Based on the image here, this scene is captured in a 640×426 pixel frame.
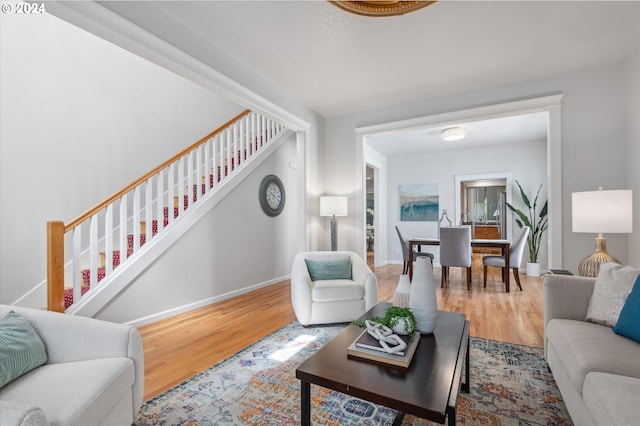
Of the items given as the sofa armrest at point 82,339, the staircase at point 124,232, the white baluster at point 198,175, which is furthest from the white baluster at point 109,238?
the sofa armrest at point 82,339

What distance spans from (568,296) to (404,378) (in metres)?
1.45

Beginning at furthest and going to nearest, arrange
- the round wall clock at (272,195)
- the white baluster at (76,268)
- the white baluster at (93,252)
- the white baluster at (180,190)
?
the round wall clock at (272,195) → the white baluster at (180,190) → the white baluster at (93,252) → the white baluster at (76,268)

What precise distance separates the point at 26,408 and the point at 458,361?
5.25 feet

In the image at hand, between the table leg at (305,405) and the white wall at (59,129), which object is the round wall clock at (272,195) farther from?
the table leg at (305,405)

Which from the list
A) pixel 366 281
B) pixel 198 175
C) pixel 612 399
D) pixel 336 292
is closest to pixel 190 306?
pixel 198 175

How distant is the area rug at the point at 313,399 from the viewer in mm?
1612

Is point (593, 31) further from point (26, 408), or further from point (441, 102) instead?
point (26, 408)

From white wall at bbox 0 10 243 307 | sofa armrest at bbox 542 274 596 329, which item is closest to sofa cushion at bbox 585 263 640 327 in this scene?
sofa armrest at bbox 542 274 596 329

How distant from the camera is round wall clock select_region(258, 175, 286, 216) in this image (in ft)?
16.0

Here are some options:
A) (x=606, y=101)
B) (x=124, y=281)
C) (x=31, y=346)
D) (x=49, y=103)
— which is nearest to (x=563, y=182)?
(x=606, y=101)

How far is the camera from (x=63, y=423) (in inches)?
40.4

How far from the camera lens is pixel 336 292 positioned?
2992mm

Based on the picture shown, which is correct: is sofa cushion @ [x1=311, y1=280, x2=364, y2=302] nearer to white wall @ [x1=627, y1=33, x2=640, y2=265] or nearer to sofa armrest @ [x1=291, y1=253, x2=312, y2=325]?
sofa armrest @ [x1=291, y1=253, x2=312, y2=325]

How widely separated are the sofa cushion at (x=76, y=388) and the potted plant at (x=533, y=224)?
6.37 m
